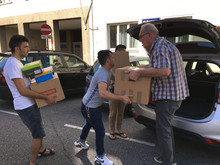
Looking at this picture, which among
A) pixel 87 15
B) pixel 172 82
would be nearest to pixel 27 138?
pixel 172 82

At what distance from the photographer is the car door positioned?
222 inches

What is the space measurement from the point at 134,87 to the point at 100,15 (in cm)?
866

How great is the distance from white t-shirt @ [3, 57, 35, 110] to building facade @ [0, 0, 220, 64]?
495cm

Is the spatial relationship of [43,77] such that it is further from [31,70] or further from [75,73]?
[75,73]

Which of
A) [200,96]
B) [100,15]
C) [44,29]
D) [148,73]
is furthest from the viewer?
[100,15]

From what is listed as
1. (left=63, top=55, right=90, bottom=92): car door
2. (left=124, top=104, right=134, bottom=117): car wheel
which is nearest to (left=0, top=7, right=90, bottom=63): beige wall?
(left=63, top=55, right=90, bottom=92): car door

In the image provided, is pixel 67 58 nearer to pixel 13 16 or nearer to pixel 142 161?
pixel 142 161

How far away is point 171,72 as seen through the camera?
1.97 meters

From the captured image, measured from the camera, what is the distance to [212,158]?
8.50 ft

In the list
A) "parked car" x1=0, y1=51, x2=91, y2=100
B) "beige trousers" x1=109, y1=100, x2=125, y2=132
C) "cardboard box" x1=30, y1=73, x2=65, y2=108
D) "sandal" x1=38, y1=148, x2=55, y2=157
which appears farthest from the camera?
"parked car" x1=0, y1=51, x2=91, y2=100

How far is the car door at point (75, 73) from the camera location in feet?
18.5

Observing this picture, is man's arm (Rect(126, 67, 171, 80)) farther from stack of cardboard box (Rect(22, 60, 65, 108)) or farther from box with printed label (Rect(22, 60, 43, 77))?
box with printed label (Rect(22, 60, 43, 77))

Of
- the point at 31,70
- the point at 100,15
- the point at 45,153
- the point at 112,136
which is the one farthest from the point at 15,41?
the point at 100,15

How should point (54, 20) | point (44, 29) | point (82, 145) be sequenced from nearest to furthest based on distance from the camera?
point (82, 145), point (44, 29), point (54, 20)
